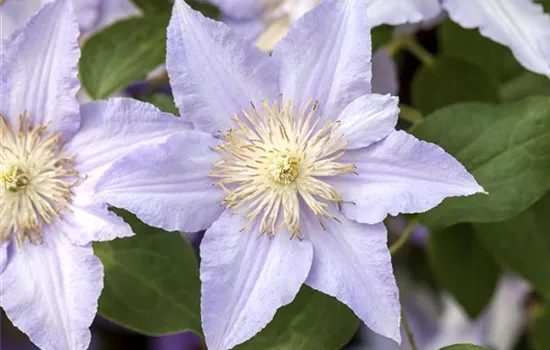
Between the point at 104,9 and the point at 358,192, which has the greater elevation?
the point at 358,192

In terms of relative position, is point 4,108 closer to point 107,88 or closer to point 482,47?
point 107,88

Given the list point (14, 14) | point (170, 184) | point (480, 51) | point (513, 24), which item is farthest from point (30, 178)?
point (480, 51)

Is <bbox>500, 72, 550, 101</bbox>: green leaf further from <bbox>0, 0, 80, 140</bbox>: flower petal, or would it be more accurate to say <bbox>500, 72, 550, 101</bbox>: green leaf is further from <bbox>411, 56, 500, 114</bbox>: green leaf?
<bbox>0, 0, 80, 140</bbox>: flower petal

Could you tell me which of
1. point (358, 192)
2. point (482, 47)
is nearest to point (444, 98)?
point (482, 47)

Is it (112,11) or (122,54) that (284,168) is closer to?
(122,54)

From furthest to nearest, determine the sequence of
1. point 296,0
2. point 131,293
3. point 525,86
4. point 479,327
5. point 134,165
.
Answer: point 479,327 → point 525,86 → point 296,0 → point 131,293 → point 134,165

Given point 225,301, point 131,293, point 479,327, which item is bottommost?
point 479,327

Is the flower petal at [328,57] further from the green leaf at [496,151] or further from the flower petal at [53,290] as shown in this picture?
the flower petal at [53,290]
